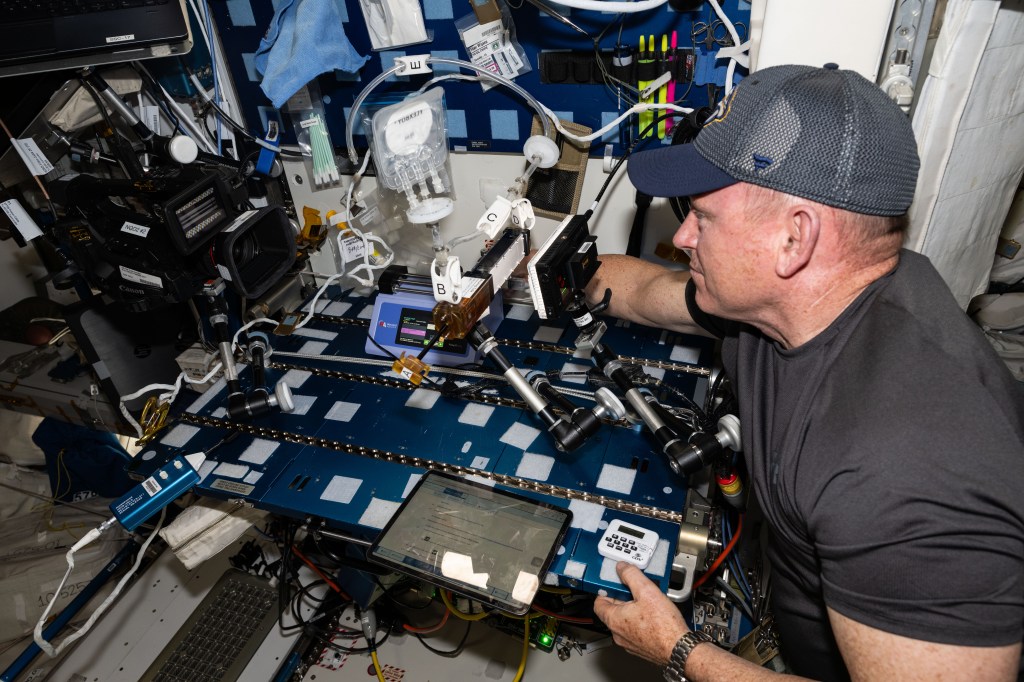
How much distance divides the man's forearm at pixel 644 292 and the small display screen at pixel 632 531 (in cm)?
69

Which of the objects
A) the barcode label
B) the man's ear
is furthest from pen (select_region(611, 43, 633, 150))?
the barcode label

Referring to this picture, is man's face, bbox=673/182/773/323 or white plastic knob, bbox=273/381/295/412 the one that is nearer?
man's face, bbox=673/182/773/323

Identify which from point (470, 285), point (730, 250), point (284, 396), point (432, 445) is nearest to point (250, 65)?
point (284, 396)

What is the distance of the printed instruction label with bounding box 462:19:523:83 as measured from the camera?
2092 millimetres

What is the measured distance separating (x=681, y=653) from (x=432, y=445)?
88 cm

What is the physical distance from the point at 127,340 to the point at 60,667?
1259 millimetres

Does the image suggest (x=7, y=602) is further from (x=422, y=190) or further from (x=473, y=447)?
(x=422, y=190)

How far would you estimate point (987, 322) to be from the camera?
8.45 ft

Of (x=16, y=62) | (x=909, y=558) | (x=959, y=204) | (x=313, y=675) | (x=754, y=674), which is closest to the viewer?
(x=909, y=558)

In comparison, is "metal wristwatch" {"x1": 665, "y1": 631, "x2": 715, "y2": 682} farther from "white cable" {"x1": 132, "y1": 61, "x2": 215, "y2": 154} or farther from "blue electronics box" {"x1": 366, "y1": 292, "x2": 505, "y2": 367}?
"white cable" {"x1": 132, "y1": 61, "x2": 215, "y2": 154}

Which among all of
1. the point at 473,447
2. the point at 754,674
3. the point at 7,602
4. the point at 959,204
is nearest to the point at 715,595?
the point at 754,674

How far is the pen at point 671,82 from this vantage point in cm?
195

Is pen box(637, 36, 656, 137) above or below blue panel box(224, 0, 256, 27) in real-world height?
below

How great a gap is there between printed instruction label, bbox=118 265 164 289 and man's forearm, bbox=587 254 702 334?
4.59 feet
